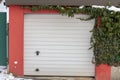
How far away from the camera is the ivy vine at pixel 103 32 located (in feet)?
37.2

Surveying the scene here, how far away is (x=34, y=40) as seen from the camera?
1202 centimetres

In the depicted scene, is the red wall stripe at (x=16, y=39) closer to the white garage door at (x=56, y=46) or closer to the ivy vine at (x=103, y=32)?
the white garage door at (x=56, y=46)

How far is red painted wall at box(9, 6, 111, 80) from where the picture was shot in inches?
463

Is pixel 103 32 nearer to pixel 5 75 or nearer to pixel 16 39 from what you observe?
pixel 16 39

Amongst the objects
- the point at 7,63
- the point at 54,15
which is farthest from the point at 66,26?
the point at 7,63

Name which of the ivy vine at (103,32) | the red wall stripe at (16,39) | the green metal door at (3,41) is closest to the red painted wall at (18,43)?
the red wall stripe at (16,39)

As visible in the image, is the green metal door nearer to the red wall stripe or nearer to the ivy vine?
the red wall stripe

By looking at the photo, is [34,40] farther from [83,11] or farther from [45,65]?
[83,11]

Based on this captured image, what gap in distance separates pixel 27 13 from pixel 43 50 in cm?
138

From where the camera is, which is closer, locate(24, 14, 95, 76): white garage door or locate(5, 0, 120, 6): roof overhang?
locate(5, 0, 120, 6): roof overhang

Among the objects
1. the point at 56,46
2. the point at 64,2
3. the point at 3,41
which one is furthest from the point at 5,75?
the point at 64,2

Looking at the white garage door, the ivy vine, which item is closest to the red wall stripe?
the white garage door

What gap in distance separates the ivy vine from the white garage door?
0.40m

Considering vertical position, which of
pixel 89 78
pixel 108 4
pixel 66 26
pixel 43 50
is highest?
pixel 108 4
